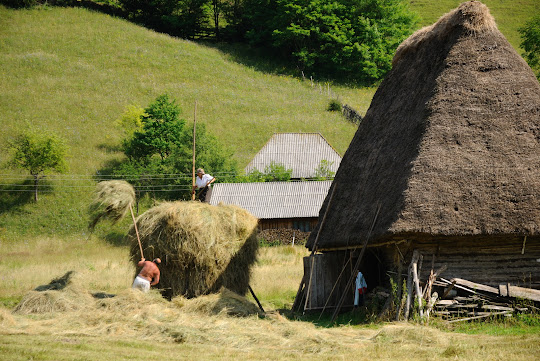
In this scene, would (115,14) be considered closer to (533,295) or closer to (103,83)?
(103,83)

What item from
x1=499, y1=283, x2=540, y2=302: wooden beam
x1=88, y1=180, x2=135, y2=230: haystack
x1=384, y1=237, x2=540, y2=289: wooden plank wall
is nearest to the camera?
x1=499, y1=283, x2=540, y2=302: wooden beam

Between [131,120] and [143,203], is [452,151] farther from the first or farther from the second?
[131,120]

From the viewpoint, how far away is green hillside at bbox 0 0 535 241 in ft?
141

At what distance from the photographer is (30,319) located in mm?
13117

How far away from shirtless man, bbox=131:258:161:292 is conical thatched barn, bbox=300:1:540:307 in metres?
4.54

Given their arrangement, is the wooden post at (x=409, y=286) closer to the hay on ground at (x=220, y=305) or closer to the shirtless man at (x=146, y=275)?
the hay on ground at (x=220, y=305)

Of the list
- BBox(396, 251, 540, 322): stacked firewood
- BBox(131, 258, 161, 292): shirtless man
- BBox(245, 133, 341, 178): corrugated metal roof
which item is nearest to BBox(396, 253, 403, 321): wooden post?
BBox(396, 251, 540, 322): stacked firewood

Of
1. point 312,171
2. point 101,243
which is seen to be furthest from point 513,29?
point 101,243

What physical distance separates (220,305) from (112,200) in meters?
4.04

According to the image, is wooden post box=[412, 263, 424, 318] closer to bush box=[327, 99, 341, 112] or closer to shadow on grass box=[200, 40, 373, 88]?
bush box=[327, 99, 341, 112]

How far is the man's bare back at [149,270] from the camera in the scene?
49.1 ft

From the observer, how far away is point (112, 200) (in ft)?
51.0

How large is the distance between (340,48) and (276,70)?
8359 mm

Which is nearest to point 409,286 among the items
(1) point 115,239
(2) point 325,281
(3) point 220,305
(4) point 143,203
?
(2) point 325,281
